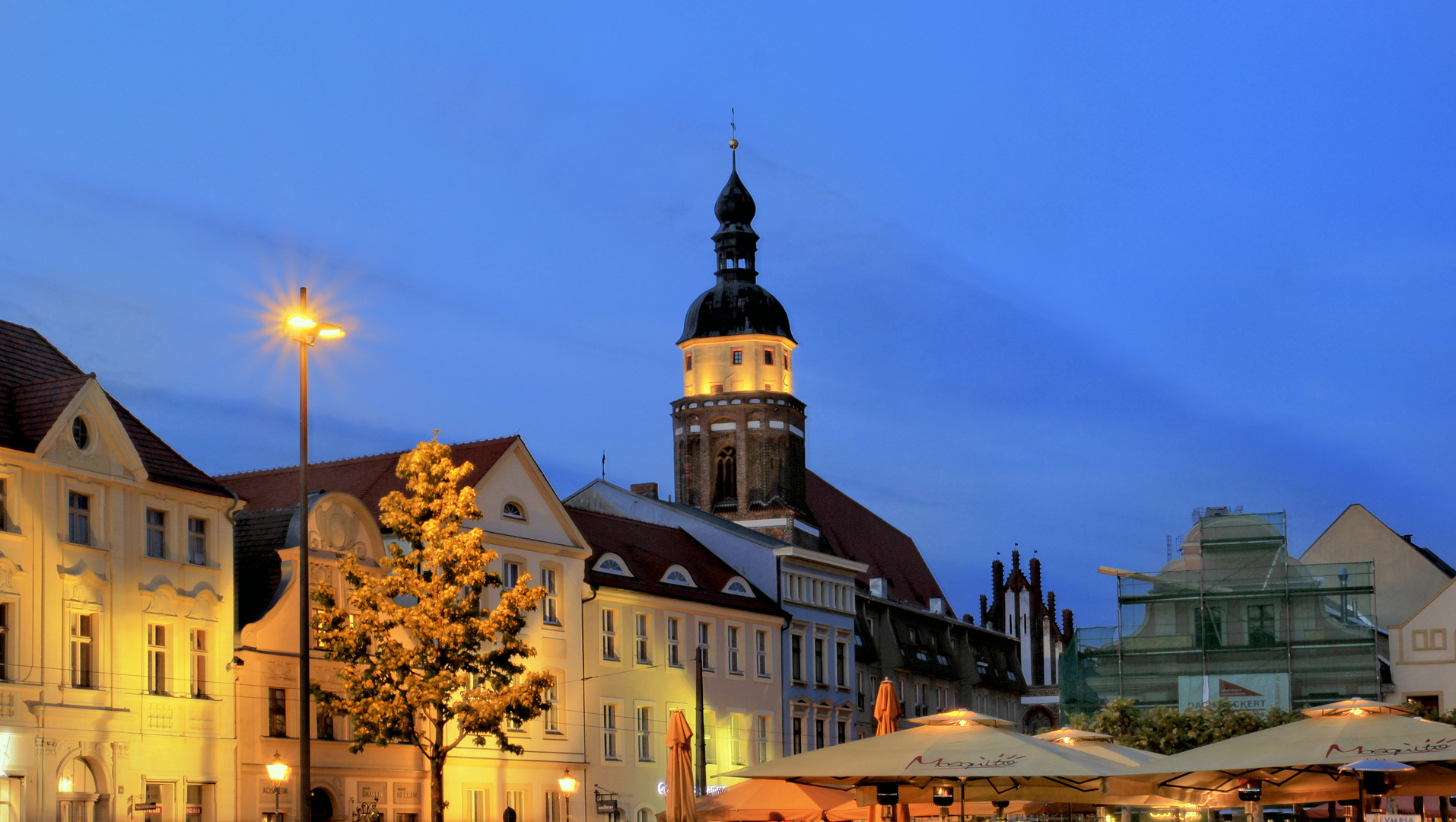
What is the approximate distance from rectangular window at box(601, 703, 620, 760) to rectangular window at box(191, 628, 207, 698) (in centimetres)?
1782

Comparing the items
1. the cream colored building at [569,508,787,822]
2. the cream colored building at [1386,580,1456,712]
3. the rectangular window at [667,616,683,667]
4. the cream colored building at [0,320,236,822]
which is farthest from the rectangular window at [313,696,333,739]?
the cream colored building at [1386,580,1456,712]

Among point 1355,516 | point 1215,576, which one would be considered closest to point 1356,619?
point 1215,576

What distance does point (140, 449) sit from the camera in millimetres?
42031

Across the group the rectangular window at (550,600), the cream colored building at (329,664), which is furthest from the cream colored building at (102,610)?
the rectangular window at (550,600)

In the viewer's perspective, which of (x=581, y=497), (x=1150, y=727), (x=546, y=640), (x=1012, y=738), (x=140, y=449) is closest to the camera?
(x=1012, y=738)

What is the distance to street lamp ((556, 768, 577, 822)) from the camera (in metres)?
49.8

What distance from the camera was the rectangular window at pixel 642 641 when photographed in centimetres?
6100

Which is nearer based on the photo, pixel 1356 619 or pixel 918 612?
pixel 1356 619

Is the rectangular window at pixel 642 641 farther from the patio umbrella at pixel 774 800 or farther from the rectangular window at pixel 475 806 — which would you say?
the patio umbrella at pixel 774 800

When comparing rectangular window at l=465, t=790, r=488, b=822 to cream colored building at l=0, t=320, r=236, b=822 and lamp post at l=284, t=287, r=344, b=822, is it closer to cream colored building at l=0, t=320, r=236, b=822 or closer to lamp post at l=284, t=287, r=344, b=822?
cream colored building at l=0, t=320, r=236, b=822

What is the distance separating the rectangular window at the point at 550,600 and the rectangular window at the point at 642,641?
4.93 metres

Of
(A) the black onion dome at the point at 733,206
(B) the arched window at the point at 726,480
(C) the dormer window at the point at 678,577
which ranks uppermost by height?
(A) the black onion dome at the point at 733,206

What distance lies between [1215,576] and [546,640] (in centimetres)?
2887

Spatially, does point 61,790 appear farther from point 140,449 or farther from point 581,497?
point 581,497
